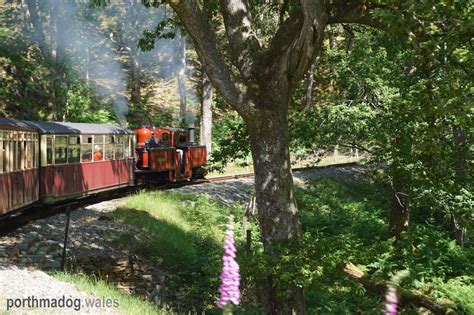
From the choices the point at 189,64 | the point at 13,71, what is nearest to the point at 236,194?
the point at 13,71

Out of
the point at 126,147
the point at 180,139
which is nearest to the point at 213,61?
the point at 126,147

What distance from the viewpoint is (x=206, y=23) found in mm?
8023

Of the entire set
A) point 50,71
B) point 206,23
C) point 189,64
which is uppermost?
point 189,64

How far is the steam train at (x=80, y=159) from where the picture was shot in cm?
1205

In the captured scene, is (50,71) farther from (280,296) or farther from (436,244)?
(280,296)

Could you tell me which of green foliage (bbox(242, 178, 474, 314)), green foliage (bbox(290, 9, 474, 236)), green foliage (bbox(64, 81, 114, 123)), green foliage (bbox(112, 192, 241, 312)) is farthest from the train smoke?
green foliage (bbox(290, 9, 474, 236))

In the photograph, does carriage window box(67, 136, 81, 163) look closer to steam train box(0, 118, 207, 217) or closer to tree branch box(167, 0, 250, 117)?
steam train box(0, 118, 207, 217)

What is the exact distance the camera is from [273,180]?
8016 millimetres

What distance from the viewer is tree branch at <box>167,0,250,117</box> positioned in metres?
7.94

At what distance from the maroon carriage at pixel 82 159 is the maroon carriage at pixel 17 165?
562 millimetres

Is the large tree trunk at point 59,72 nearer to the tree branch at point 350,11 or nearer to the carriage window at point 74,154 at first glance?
the carriage window at point 74,154

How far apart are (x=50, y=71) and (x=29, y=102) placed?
2433 millimetres

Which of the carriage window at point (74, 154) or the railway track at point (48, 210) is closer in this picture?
the railway track at point (48, 210)

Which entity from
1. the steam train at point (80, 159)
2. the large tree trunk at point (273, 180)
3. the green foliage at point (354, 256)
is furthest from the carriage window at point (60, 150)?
the large tree trunk at point (273, 180)
